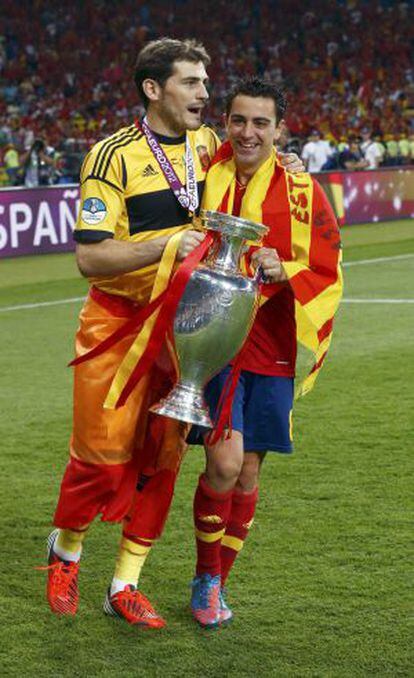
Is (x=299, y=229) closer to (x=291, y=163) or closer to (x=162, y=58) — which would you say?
(x=291, y=163)

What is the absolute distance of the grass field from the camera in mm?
4016

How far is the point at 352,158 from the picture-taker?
989 inches

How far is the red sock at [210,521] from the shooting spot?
4277 mm

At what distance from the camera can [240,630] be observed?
426 cm

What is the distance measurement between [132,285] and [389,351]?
5628 millimetres

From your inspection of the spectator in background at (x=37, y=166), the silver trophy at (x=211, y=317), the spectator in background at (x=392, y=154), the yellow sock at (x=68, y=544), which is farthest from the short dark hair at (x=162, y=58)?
the spectator in background at (x=392, y=154)

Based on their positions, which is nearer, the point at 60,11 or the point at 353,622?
the point at 353,622

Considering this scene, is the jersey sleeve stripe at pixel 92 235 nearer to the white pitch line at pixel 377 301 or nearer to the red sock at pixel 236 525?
the red sock at pixel 236 525

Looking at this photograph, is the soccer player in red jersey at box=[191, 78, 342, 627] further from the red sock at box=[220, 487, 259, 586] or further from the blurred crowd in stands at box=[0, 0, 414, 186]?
the blurred crowd in stands at box=[0, 0, 414, 186]

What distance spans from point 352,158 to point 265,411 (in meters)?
21.3

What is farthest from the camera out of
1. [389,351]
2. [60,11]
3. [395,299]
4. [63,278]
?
[60,11]

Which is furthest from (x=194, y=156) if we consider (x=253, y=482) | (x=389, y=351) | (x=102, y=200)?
(x=389, y=351)

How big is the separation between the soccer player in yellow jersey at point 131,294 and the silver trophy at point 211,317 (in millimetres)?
207

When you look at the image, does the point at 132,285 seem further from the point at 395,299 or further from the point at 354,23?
the point at 354,23
